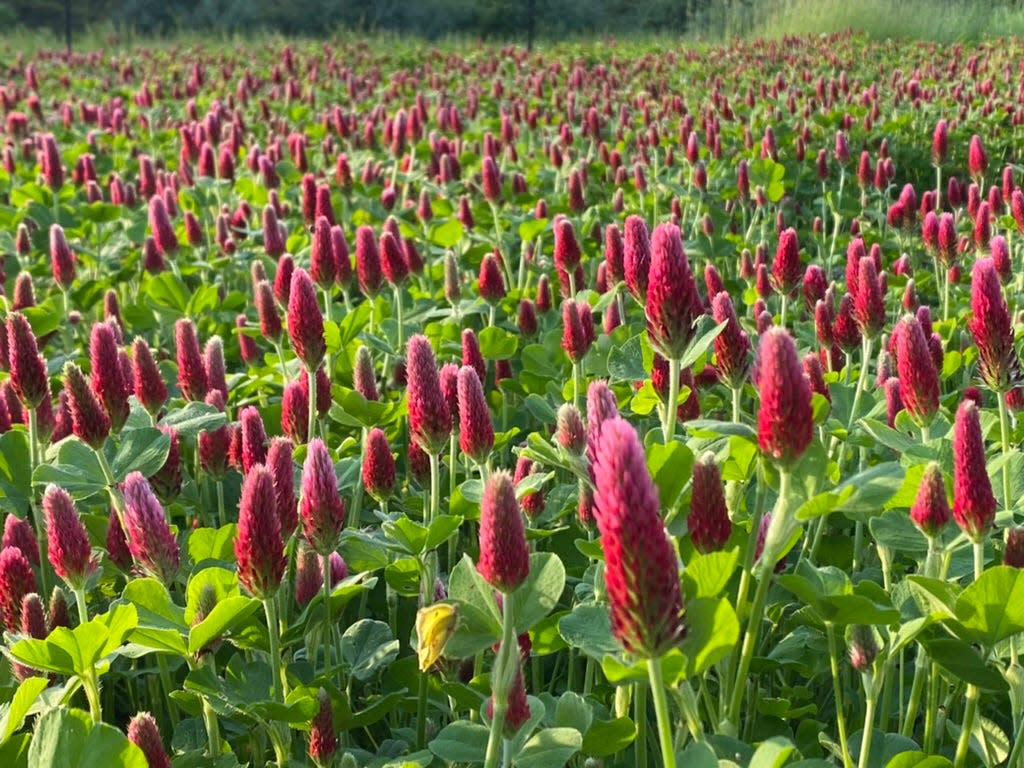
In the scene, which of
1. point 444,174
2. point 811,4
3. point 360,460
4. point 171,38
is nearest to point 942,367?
point 360,460

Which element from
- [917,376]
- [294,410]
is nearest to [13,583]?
[294,410]

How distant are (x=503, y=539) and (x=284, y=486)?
0.56 metres

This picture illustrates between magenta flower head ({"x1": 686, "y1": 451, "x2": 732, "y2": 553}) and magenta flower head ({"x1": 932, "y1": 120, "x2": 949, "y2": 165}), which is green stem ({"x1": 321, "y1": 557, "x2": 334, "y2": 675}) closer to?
magenta flower head ({"x1": 686, "y1": 451, "x2": 732, "y2": 553})

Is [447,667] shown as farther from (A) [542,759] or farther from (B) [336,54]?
(B) [336,54]

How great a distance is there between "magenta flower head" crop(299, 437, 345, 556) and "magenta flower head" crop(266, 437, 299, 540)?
0.03m

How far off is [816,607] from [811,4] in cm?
2302

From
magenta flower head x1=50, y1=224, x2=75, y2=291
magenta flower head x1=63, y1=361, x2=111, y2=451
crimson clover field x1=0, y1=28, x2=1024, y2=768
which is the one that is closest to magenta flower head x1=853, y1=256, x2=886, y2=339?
crimson clover field x1=0, y1=28, x2=1024, y2=768

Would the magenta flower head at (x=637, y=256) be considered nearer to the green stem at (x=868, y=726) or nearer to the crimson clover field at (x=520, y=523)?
the crimson clover field at (x=520, y=523)

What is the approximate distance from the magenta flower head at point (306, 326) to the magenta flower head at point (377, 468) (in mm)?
242

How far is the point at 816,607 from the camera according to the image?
5.09 feet

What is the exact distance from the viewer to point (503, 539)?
1376mm

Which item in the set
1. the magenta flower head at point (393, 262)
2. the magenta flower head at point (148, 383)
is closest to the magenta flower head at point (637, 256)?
the magenta flower head at point (148, 383)

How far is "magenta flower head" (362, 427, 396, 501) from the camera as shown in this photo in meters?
2.29

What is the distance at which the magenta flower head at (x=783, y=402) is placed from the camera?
1.30 m
